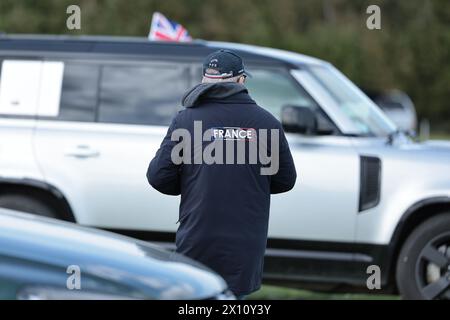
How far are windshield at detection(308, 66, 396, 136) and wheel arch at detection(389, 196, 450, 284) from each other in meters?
0.71

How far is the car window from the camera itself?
24.5 feet

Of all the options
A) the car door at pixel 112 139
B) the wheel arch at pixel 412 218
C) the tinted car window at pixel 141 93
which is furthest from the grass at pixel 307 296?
the tinted car window at pixel 141 93

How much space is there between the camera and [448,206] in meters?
7.23

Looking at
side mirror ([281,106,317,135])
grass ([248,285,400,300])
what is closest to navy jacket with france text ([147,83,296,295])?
side mirror ([281,106,317,135])

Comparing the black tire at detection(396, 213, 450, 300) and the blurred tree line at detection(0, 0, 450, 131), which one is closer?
the black tire at detection(396, 213, 450, 300)

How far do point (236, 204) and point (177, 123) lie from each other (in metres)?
0.49

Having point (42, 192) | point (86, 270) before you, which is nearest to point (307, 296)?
point (42, 192)

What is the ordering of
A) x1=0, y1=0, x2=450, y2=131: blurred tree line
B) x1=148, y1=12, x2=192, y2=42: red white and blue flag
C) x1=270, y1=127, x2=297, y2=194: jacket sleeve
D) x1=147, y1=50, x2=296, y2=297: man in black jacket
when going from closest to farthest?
x1=147, y1=50, x2=296, y2=297: man in black jacket < x1=270, y1=127, x2=297, y2=194: jacket sleeve < x1=148, y1=12, x2=192, y2=42: red white and blue flag < x1=0, y1=0, x2=450, y2=131: blurred tree line

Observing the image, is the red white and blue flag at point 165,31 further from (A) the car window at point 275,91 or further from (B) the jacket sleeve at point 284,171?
(B) the jacket sleeve at point 284,171

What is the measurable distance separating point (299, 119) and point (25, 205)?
219 centimetres

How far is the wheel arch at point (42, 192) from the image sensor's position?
24.6 feet

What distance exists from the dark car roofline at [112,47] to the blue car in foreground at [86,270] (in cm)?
373

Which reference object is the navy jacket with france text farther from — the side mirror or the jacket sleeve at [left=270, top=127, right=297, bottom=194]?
the side mirror
